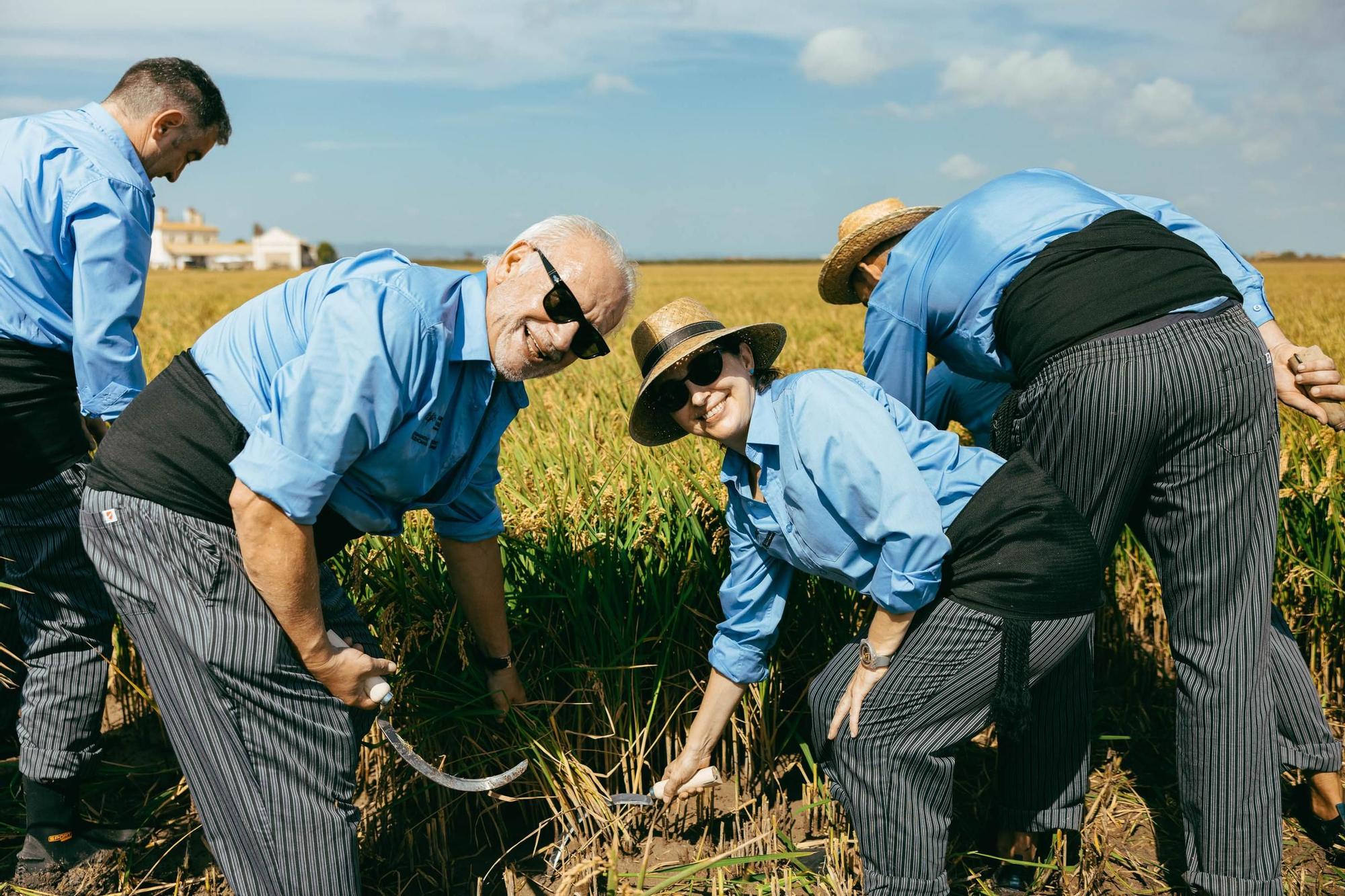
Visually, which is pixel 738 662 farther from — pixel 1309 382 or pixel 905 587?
pixel 1309 382

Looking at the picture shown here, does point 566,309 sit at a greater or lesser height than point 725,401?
greater

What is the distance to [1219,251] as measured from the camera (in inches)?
94.0

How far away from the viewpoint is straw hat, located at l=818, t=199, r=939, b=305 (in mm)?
2623

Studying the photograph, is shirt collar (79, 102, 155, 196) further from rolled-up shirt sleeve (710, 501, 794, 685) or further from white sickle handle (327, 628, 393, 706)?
rolled-up shirt sleeve (710, 501, 794, 685)

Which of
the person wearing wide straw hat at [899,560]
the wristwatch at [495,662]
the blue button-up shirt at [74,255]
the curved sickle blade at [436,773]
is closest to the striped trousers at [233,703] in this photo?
the curved sickle blade at [436,773]

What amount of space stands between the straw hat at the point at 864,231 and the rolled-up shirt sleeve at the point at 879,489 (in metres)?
0.79

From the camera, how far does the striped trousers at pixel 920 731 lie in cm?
195

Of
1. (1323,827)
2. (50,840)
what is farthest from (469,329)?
(1323,827)

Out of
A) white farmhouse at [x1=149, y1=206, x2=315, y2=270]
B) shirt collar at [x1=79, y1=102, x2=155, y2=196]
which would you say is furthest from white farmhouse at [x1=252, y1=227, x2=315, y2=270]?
shirt collar at [x1=79, y1=102, x2=155, y2=196]

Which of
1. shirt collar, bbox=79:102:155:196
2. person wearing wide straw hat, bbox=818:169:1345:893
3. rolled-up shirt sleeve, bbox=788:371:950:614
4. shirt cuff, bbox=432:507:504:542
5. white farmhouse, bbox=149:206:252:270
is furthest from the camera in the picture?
white farmhouse, bbox=149:206:252:270

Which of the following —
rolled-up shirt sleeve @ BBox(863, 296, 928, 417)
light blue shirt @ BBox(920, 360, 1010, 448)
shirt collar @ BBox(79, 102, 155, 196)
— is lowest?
light blue shirt @ BBox(920, 360, 1010, 448)

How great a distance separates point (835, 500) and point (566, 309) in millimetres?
625

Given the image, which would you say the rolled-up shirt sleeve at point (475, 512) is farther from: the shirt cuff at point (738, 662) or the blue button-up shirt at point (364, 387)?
the shirt cuff at point (738, 662)

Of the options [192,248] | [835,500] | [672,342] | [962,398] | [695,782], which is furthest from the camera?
[192,248]
